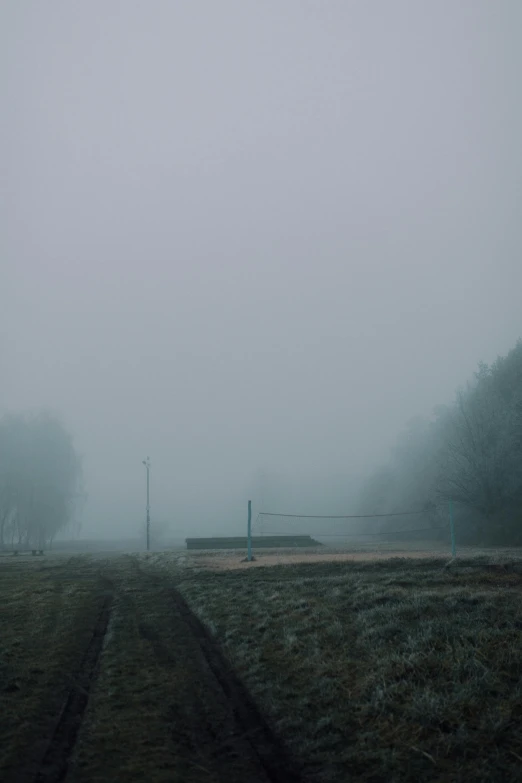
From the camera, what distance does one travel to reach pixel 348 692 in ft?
26.3

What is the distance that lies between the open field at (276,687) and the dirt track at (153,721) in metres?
0.03

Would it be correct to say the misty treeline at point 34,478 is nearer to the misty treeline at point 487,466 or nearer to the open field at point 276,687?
the misty treeline at point 487,466

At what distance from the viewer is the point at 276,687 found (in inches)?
333

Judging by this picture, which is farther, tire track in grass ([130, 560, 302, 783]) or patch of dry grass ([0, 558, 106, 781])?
patch of dry grass ([0, 558, 106, 781])

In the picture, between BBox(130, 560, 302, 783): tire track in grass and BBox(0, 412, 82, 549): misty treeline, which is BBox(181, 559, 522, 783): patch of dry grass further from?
BBox(0, 412, 82, 549): misty treeline

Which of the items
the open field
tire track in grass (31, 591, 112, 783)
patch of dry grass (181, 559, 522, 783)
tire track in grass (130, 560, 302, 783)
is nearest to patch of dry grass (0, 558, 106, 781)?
the open field

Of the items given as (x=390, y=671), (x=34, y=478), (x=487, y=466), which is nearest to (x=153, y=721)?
(x=390, y=671)

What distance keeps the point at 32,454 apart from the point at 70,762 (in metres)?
64.1

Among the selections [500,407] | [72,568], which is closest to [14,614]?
[72,568]

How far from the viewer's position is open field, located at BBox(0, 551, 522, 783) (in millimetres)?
6168

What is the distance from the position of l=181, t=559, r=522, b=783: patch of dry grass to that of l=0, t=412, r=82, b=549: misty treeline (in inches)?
2124

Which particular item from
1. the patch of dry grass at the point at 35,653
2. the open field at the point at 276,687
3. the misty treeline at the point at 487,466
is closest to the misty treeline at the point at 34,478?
the misty treeline at the point at 487,466

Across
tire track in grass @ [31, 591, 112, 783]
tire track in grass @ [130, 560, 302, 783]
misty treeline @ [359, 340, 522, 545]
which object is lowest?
tire track in grass @ [130, 560, 302, 783]

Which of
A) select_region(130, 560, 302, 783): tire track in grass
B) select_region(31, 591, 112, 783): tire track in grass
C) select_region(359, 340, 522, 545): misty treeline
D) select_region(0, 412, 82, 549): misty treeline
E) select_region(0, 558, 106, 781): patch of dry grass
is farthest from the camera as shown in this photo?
select_region(0, 412, 82, 549): misty treeline
